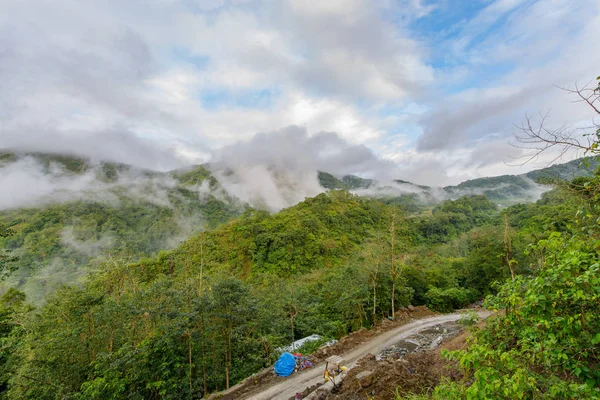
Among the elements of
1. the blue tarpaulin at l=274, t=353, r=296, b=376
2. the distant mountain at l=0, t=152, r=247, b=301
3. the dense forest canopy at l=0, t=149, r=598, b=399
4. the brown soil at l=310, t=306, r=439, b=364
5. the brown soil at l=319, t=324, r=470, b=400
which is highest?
the distant mountain at l=0, t=152, r=247, b=301

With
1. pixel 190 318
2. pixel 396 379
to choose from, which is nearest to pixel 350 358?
pixel 396 379

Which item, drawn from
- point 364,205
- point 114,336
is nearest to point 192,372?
point 114,336

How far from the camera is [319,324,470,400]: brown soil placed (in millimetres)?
7836

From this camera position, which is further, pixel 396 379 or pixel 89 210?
pixel 89 210

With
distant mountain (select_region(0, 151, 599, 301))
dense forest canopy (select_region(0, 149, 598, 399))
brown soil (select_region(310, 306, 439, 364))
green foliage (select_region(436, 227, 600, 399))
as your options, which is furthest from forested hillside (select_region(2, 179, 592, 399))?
distant mountain (select_region(0, 151, 599, 301))

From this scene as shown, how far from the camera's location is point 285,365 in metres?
12.2

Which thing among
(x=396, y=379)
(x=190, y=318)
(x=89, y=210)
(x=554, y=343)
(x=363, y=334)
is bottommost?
(x=363, y=334)

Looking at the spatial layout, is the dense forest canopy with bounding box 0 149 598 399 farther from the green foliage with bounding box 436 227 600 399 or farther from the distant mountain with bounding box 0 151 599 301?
the distant mountain with bounding box 0 151 599 301

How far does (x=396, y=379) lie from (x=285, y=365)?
5.84m

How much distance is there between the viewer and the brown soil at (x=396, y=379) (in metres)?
7.84

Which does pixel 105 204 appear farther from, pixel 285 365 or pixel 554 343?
pixel 554 343

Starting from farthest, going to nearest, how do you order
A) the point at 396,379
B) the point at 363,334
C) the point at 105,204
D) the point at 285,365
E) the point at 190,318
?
the point at 105,204, the point at 363,334, the point at 285,365, the point at 190,318, the point at 396,379

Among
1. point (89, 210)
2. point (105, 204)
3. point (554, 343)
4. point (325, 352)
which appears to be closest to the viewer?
A: point (554, 343)

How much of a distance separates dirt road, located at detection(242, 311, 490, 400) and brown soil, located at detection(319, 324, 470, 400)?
232cm
